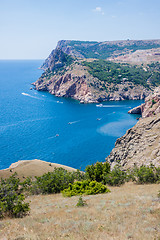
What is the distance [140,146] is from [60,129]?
6112 centimetres

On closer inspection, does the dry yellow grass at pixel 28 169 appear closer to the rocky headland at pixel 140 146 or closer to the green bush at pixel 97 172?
the green bush at pixel 97 172

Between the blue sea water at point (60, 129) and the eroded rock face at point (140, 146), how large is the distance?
17.7m

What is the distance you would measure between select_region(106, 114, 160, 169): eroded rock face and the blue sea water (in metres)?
17.7

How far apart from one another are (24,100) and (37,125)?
6558 cm

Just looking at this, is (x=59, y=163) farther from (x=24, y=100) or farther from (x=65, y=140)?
(x=24, y=100)

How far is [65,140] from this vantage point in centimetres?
9731

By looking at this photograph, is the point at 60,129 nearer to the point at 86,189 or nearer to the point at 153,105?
the point at 153,105

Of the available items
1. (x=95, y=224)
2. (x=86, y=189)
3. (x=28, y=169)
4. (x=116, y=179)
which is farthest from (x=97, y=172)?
(x=95, y=224)

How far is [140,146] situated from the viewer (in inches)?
2267

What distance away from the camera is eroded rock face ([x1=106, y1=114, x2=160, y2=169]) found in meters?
49.7

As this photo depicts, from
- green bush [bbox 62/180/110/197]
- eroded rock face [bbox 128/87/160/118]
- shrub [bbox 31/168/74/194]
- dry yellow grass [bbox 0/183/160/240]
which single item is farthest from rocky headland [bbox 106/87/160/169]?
eroded rock face [bbox 128/87/160/118]

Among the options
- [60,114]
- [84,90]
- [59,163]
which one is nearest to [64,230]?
[59,163]

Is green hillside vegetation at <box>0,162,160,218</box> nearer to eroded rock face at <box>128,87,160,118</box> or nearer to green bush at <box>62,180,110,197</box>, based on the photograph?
green bush at <box>62,180,110,197</box>

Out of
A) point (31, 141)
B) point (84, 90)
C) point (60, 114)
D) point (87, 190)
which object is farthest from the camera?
point (84, 90)
